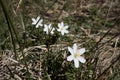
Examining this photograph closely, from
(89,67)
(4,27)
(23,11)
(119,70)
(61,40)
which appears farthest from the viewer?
(23,11)

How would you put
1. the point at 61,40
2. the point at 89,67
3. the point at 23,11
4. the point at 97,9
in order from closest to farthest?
1. the point at 89,67
2. the point at 61,40
3. the point at 23,11
4. the point at 97,9

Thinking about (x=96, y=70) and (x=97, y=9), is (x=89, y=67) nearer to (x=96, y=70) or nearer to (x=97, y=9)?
(x=96, y=70)

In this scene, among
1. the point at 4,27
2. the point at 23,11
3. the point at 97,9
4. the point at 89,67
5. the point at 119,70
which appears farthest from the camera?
the point at 97,9

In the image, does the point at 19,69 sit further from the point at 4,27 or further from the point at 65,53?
the point at 4,27

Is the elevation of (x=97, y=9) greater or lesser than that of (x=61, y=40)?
greater

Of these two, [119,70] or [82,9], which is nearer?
[119,70]

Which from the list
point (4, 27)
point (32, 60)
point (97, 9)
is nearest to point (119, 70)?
point (32, 60)

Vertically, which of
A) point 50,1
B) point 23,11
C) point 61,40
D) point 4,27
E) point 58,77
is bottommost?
point 58,77

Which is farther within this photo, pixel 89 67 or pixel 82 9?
pixel 82 9

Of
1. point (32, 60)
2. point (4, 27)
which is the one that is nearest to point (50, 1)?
point (4, 27)
